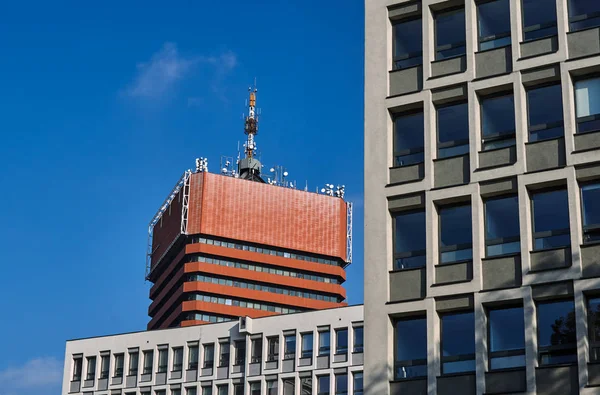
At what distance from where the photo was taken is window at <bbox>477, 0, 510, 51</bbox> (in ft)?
121

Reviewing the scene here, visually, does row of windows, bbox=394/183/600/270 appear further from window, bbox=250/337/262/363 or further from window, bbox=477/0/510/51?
window, bbox=250/337/262/363

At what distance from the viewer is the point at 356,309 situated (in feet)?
322

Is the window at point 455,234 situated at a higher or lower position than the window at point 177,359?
lower

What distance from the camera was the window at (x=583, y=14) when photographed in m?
35.3

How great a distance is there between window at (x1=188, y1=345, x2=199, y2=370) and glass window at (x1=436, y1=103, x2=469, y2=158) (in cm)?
7483

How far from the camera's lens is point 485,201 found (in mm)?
35375

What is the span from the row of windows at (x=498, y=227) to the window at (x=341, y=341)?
63.8m

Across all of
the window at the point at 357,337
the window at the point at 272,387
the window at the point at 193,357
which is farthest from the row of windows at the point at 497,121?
the window at the point at 193,357

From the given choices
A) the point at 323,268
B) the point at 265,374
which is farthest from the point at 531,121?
the point at 323,268

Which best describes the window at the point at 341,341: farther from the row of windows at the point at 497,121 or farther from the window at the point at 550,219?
the window at the point at 550,219

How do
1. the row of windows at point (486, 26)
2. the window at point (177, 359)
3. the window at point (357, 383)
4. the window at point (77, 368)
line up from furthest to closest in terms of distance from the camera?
the window at point (77, 368) < the window at point (177, 359) < the window at point (357, 383) < the row of windows at point (486, 26)

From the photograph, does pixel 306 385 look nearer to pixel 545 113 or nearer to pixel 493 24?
pixel 493 24

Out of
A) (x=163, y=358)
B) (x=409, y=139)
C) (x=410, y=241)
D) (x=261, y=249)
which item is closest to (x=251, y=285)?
(x=261, y=249)

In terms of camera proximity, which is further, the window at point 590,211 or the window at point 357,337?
the window at point 357,337
